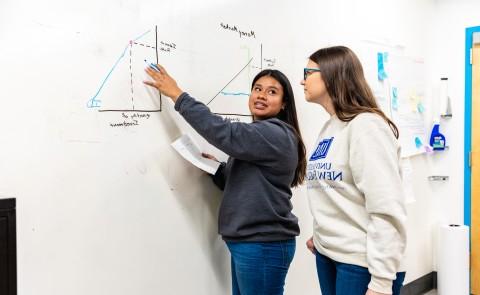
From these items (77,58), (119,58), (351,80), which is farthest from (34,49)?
(351,80)

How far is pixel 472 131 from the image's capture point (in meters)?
3.32

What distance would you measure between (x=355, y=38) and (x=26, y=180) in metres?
2.06

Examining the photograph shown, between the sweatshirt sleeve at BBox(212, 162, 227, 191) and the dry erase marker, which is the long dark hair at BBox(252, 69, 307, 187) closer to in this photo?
the sweatshirt sleeve at BBox(212, 162, 227, 191)

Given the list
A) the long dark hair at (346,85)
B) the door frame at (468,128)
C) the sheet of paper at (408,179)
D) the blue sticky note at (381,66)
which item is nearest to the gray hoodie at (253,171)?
the long dark hair at (346,85)

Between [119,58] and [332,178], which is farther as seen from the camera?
[119,58]

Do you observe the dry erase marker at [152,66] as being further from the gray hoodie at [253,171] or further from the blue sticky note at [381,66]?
the blue sticky note at [381,66]

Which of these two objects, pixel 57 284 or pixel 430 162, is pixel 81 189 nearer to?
pixel 57 284

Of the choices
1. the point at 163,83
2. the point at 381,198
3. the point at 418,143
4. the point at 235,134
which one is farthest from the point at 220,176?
the point at 418,143

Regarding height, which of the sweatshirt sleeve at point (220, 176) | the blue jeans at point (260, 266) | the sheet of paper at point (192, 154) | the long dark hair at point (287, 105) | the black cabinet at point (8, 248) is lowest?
the blue jeans at point (260, 266)

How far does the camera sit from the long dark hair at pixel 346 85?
1391mm

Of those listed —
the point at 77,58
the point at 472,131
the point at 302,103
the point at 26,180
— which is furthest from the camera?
the point at 472,131

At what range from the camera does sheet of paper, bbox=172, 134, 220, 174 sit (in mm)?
1697

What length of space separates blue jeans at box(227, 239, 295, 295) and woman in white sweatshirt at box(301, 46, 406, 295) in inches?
7.5

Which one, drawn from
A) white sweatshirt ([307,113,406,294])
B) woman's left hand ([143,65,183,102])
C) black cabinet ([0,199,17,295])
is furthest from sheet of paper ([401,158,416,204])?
black cabinet ([0,199,17,295])
